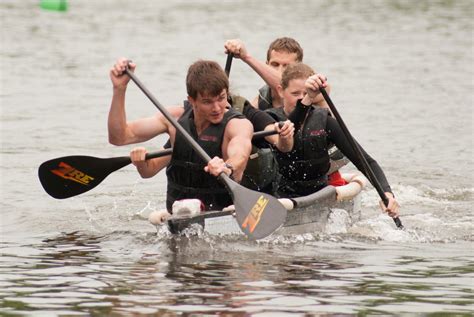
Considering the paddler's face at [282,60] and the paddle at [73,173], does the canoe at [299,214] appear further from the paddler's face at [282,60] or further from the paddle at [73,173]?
the paddler's face at [282,60]

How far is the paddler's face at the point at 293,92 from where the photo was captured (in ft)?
35.0

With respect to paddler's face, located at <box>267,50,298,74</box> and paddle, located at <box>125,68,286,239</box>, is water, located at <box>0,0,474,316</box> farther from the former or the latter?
paddler's face, located at <box>267,50,298,74</box>

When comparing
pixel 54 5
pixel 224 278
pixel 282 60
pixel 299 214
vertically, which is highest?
pixel 54 5

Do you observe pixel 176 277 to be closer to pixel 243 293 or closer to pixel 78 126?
pixel 243 293

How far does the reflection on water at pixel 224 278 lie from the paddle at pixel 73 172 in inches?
17.6

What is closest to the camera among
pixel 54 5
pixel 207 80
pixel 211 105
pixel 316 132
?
pixel 207 80

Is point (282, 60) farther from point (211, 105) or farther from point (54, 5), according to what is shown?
point (54, 5)

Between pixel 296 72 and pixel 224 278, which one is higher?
pixel 296 72

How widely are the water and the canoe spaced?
11 cm

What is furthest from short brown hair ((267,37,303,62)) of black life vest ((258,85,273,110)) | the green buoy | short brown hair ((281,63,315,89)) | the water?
the green buoy

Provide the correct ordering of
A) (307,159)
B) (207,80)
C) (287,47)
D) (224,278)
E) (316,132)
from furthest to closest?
1. (287,47)
2. (307,159)
3. (316,132)
4. (207,80)
5. (224,278)

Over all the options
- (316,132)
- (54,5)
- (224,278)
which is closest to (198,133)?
(316,132)

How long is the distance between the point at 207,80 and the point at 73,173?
165 cm

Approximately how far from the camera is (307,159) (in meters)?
10.9
